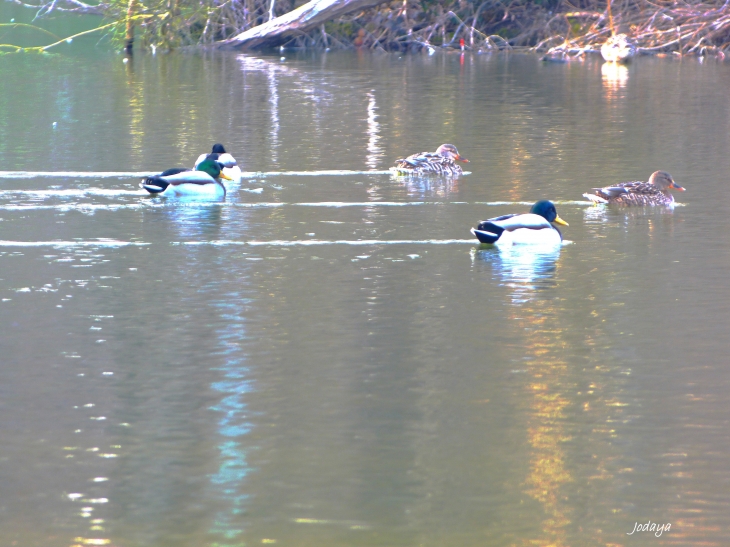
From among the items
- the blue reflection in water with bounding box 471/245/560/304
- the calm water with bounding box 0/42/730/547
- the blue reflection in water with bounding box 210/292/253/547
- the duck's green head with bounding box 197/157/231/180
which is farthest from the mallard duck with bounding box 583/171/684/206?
the blue reflection in water with bounding box 210/292/253/547

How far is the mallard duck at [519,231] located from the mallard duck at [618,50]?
25363 mm

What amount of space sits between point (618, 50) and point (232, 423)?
31.2 m

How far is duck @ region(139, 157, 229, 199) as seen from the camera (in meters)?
15.0

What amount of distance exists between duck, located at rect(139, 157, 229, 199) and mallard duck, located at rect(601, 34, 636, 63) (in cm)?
2356

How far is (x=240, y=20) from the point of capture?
136ft

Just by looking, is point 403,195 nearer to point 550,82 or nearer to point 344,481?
point 344,481

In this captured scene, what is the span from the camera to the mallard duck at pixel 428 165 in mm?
16734

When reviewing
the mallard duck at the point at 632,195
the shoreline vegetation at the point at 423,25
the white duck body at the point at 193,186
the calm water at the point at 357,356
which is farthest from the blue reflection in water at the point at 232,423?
the shoreline vegetation at the point at 423,25

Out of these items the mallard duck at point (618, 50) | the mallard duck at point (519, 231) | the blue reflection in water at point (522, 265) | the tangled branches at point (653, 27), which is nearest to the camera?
the blue reflection in water at point (522, 265)

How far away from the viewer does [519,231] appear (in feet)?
40.2

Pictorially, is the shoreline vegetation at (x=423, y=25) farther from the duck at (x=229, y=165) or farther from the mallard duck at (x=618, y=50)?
the duck at (x=229, y=165)

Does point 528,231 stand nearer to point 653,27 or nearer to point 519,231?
point 519,231

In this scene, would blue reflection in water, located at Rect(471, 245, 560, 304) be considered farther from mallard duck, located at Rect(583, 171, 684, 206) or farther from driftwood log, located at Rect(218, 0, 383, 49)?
driftwood log, located at Rect(218, 0, 383, 49)

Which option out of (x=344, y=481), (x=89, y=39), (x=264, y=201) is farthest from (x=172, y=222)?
(x=89, y=39)
